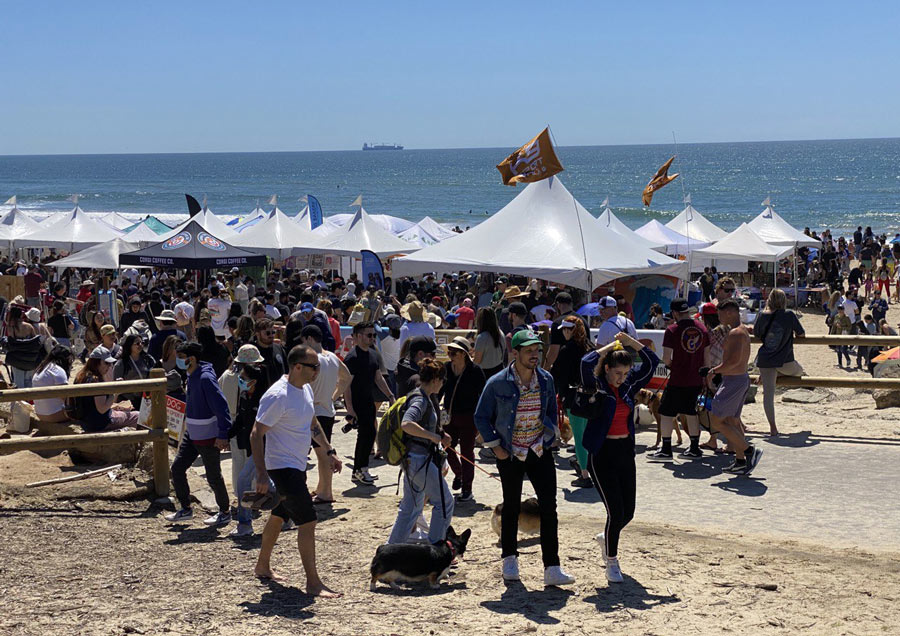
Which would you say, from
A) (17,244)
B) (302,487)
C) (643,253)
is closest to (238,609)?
(302,487)

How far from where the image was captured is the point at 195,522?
7.12 metres

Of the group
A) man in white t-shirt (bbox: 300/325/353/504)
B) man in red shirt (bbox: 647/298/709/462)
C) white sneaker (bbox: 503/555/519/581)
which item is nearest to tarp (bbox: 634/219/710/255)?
man in red shirt (bbox: 647/298/709/462)

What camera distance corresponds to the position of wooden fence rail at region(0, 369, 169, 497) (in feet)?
24.3

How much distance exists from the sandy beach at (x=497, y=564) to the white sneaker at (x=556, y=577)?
0.20ft

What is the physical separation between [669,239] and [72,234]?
49.2ft

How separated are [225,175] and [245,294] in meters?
161

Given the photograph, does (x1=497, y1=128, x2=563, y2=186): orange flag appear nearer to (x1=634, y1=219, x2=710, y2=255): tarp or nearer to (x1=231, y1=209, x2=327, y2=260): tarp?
(x1=231, y1=209, x2=327, y2=260): tarp

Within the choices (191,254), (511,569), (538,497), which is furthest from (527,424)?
(191,254)

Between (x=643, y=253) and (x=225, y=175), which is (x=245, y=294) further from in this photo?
(x=225, y=175)

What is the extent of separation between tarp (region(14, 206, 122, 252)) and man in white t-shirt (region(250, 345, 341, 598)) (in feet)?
68.5

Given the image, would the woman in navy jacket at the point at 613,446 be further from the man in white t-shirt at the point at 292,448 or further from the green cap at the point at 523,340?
the man in white t-shirt at the point at 292,448

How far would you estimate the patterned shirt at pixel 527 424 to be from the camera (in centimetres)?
552

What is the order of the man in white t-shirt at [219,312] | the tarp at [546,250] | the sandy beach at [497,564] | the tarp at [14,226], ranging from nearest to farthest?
the sandy beach at [497,564]
the man in white t-shirt at [219,312]
the tarp at [546,250]
the tarp at [14,226]

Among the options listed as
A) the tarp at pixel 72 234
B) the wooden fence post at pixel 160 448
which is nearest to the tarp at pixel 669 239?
the tarp at pixel 72 234
